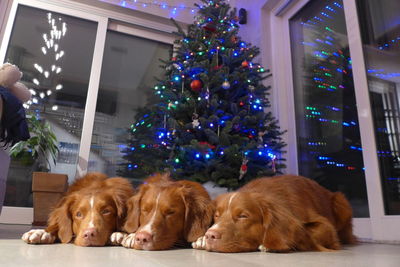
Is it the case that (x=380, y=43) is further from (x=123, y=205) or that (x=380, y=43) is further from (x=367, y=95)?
(x=123, y=205)

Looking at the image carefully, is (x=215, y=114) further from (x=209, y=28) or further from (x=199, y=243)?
(x=199, y=243)

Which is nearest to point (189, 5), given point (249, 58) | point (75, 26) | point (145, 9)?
point (145, 9)

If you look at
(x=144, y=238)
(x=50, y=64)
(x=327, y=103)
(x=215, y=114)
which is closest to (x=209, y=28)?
(x=215, y=114)

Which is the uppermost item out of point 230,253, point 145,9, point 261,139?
point 145,9

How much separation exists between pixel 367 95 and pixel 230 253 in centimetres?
209

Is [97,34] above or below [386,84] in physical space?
above

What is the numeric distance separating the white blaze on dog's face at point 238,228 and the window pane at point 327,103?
5.81 feet

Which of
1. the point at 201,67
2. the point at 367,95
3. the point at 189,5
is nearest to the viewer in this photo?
the point at 367,95

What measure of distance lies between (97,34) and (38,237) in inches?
138

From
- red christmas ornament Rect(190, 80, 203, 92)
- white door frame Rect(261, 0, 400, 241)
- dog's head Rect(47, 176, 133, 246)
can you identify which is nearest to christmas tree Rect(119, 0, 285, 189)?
red christmas ornament Rect(190, 80, 203, 92)

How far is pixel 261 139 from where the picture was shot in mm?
2895

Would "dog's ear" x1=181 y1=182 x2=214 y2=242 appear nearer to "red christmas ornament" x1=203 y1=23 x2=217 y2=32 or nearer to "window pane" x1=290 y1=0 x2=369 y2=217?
"window pane" x1=290 y1=0 x2=369 y2=217

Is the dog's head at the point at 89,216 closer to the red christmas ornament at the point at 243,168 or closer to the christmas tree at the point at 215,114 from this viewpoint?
the christmas tree at the point at 215,114

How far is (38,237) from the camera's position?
63.1 inches
